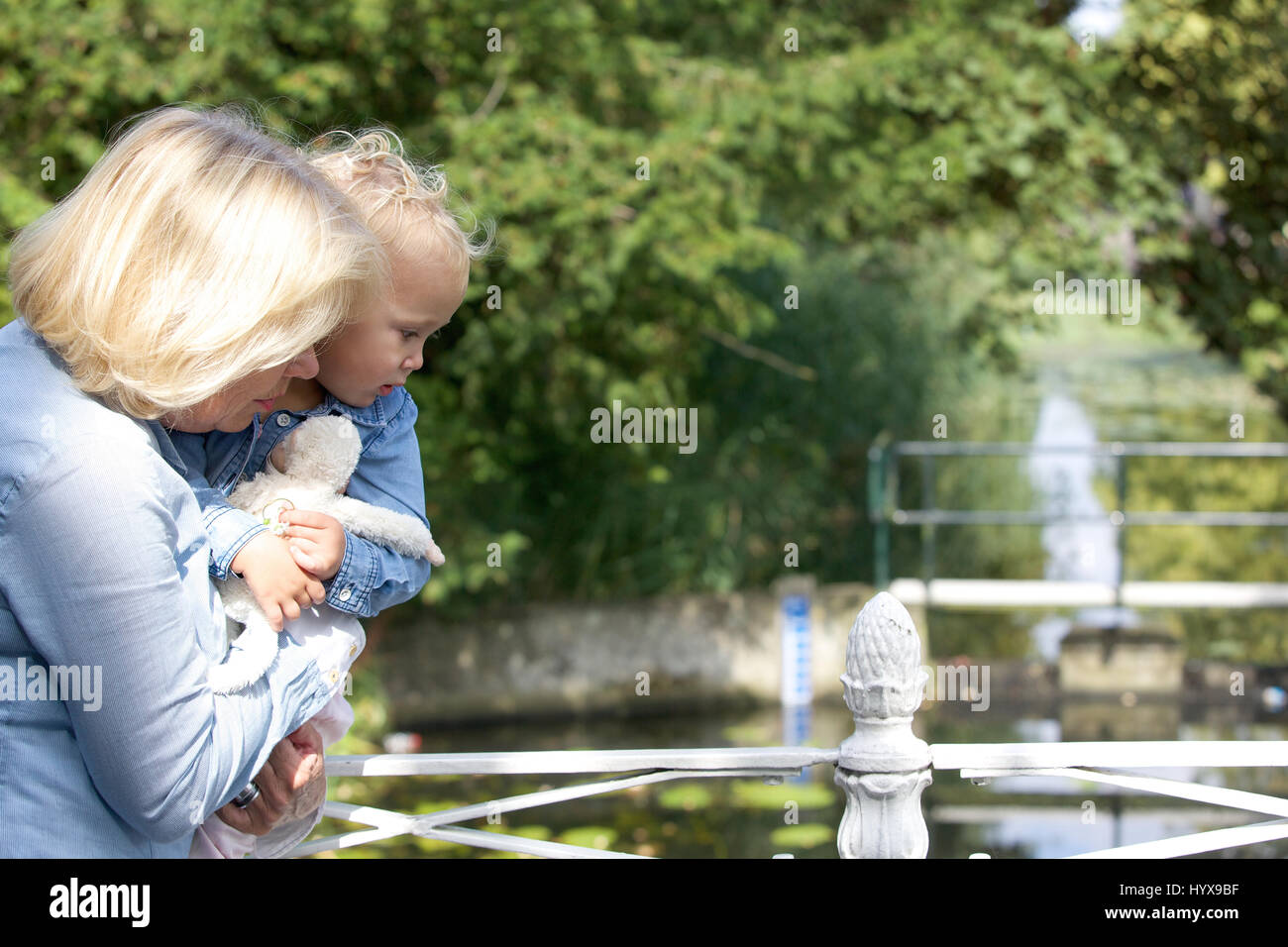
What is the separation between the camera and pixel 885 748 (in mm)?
2053

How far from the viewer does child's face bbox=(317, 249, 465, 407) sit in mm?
1742

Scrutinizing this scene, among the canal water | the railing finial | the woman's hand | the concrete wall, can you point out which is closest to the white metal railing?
the railing finial

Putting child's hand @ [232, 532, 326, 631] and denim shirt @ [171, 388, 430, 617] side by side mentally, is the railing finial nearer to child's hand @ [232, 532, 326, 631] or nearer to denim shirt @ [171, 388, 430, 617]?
denim shirt @ [171, 388, 430, 617]

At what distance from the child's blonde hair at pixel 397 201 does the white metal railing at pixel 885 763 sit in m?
0.82

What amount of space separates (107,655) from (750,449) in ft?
25.6

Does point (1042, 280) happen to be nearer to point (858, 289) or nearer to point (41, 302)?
point (858, 289)

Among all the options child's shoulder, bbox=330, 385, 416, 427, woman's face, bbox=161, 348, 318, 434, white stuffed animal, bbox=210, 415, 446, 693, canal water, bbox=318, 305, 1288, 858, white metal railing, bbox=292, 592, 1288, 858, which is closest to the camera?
woman's face, bbox=161, 348, 318, 434

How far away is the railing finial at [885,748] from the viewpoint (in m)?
2.04

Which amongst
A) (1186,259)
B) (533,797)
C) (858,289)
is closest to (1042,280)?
(1186,259)

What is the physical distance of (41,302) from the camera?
1.38 m

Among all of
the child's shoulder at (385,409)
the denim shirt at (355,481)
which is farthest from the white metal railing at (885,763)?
the child's shoulder at (385,409)

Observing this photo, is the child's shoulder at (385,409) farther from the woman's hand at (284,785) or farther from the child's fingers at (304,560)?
the woman's hand at (284,785)

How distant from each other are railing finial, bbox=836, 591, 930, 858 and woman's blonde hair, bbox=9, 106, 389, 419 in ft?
3.46
